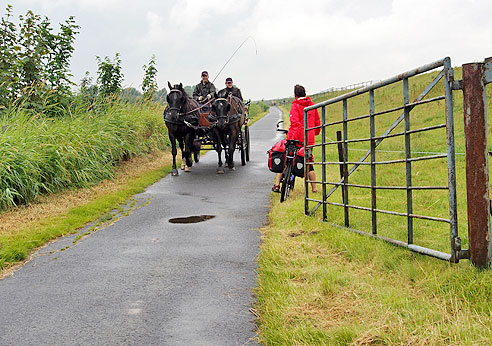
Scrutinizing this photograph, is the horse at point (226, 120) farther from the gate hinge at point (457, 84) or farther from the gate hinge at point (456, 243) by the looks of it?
the gate hinge at point (456, 243)

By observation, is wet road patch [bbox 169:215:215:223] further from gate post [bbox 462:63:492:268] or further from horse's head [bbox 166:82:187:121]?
horse's head [bbox 166:82:187:121]

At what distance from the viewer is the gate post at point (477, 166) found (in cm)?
417

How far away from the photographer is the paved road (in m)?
4.02

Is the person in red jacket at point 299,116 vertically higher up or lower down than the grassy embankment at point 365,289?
higher up

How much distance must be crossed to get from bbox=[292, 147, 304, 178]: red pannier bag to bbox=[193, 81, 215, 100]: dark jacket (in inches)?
295

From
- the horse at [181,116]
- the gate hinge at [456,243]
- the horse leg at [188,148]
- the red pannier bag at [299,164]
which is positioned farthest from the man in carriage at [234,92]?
the gate hinge at [456,243]

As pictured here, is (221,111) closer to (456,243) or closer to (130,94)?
(130,94)

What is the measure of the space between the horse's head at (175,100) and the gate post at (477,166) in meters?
10.5

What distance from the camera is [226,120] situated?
14.6 meters

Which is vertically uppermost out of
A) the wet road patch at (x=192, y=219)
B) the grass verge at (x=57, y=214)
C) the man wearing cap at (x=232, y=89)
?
the man wearing cap at (x=232, y=89)

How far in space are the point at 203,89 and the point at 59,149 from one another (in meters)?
6.36

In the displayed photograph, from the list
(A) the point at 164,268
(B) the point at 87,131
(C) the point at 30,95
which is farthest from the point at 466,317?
(C) the point at 30,95

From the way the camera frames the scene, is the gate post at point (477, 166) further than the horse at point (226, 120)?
No

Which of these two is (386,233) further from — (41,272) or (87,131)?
(87,131)
